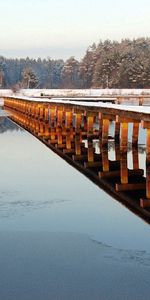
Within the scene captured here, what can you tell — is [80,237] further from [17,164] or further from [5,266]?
[17,164]

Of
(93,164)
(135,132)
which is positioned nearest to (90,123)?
(135,132)

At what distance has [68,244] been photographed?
29.8 feet

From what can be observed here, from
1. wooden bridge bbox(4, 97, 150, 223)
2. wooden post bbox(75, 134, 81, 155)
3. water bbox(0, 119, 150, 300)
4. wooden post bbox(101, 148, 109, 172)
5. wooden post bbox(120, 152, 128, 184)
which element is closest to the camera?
water bbox(0, 119, 150, 300)

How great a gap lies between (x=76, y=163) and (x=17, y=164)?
2.02 meters

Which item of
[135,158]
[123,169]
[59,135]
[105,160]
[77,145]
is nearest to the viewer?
[123,169]

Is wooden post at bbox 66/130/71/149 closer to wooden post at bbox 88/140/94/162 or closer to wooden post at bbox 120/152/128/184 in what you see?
wooden post at bbox 88/140/94/162

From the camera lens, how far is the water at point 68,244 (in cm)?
716

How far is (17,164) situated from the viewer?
1888 cm

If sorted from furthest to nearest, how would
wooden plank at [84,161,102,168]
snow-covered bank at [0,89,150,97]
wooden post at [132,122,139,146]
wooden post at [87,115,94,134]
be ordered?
snow-covered bank at [0,89,150,97]
wooden post at [87,115,94,134]
wooden post at [132,122,139,146]
wooden plank at [84,161,102,168]

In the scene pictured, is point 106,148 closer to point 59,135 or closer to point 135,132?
point 135,132

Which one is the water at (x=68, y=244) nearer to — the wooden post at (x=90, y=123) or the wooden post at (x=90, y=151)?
the wooden post at (x=90, y=151)

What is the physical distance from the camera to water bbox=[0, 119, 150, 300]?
7.16 meters

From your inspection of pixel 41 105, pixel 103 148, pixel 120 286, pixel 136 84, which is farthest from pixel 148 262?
pixel 136 84

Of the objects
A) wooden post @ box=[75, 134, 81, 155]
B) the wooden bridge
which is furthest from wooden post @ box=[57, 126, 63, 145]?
wooden post @ box=[75, 134, 81, 155]
